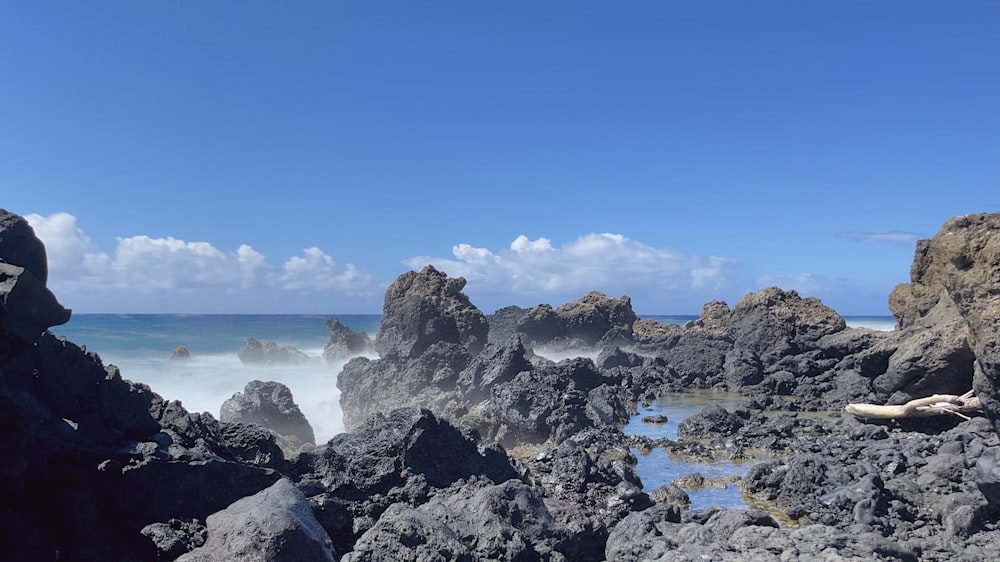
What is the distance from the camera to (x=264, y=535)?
5.72 m

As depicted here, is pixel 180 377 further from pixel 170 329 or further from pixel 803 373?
pixel 170 329

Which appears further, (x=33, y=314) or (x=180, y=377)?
(x=180, y=377)

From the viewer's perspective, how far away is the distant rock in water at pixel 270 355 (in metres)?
46.8

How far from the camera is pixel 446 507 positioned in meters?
7.84

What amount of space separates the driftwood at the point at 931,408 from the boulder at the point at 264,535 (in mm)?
14113

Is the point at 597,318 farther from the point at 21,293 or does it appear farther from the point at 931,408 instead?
the point at 21,293

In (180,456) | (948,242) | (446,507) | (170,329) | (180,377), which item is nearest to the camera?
(180,456)

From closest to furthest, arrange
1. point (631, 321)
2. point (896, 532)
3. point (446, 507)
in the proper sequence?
point (446, 507)
point (896, 532)
point (631, 321)

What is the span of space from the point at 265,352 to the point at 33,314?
4360cm

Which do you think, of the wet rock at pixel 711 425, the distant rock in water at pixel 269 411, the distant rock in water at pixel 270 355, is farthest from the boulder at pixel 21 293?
the distant rock in water at pixel 270 355

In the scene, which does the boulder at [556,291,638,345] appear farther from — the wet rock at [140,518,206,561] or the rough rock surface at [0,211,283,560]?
the wet rock at [140,518,206,561]

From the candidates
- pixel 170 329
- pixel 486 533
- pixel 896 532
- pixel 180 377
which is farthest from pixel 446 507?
pixel 170 329

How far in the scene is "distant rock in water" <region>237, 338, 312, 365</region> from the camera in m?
46.8

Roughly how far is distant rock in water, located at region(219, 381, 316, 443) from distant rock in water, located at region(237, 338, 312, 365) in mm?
27209
